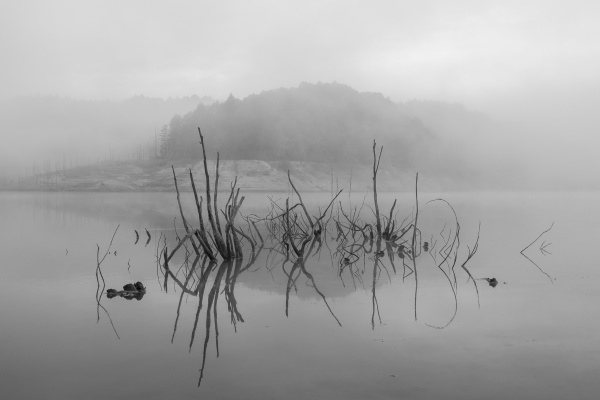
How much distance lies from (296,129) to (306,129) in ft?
→ 7.98

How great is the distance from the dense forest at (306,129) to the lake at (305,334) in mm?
92200

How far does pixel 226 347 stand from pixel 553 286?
Answer: 18.1 ft

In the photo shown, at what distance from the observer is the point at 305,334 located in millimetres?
5348

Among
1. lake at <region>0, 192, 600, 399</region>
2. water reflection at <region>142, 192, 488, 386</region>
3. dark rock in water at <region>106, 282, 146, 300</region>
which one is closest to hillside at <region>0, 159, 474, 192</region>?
water reflection at <region>142, 192, 488, 386</region>

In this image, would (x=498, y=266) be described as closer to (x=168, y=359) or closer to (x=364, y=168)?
(x=168, y=359)

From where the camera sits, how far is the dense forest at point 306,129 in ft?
339

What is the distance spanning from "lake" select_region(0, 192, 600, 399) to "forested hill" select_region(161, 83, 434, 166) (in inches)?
3630

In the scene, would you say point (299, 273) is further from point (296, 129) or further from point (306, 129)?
point (306, 129)

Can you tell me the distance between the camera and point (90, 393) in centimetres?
382

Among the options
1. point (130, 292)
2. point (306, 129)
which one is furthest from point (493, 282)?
point (306, 129)

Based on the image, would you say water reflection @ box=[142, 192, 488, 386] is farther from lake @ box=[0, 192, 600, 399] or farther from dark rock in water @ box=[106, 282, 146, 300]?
dark rock in water @ box=[106, 282, 146, 300]

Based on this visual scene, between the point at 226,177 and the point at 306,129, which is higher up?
the point at 306,129

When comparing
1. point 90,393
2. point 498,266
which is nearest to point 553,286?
point 498,266

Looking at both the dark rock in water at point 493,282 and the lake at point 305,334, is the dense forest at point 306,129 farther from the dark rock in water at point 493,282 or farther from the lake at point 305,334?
the dark rock in water at point 493,282
